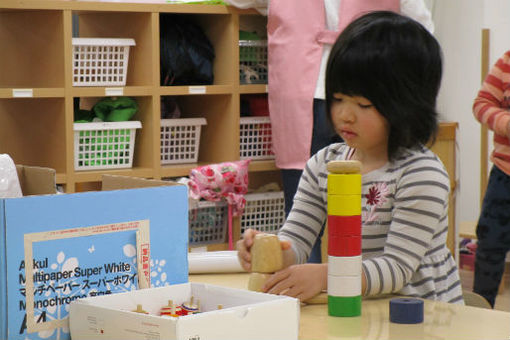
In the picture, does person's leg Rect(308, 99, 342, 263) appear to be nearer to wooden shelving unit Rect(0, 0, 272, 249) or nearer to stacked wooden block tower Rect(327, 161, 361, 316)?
wooden shelving unit Rect(0, 0, 272, 249)

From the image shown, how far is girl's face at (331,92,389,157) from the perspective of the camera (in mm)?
1307

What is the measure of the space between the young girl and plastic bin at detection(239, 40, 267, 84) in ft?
7.06

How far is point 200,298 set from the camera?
1033mm

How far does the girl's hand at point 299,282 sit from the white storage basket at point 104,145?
Result: 2.08 m

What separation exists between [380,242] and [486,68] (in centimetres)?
314

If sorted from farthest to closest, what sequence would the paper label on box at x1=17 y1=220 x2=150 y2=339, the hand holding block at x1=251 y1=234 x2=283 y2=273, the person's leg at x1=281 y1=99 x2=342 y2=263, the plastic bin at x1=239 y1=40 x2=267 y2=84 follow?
the plastic bin at x1=239 y1=40 x2=267 y2=84
the person's leg at x1=281 y1=99 x2=342 y2=263
the hand holding block at x1=251 y1=234 x2=283 y2=273
the paper label on box at x1=17 y1=220 x2=150 y2=339

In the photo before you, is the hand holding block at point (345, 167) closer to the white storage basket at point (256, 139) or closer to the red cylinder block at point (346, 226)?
the red cylinder block at point (346, 226)

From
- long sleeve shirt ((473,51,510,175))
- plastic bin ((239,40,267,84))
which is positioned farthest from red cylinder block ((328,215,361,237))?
plastic bin ((239,40,267,84))

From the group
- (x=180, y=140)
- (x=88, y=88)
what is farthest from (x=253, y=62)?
(x=88, y=88)

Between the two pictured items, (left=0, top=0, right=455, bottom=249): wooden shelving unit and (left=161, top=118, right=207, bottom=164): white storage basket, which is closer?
(left=0, top=0, right=455, bottom=249): wooden shelving unit

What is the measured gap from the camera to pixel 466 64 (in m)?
4.41

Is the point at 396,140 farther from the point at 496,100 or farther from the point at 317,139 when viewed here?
the point at 317,139

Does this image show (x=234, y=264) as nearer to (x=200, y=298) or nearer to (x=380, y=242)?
(x=380, y=242)

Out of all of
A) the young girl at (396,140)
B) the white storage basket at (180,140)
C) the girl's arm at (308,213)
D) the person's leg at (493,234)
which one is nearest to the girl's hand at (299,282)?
the young girl at (396,140)
